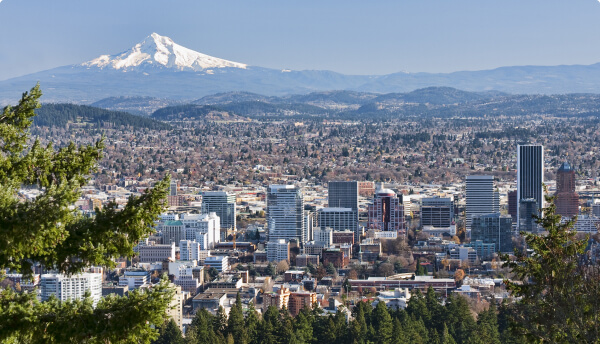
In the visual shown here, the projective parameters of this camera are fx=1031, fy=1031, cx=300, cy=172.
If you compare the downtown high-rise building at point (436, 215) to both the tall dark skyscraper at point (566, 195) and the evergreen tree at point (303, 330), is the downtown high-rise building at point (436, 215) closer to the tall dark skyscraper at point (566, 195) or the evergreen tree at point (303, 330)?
the tall dark skyscraper at point (566, 195)

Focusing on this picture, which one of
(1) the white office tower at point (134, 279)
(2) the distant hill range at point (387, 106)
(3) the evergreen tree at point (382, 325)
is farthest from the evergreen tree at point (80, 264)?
(2) the distant hill range at point (387, 106)

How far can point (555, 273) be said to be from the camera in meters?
6.29

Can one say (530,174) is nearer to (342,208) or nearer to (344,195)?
(344,195)

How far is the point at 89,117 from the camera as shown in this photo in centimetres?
8912

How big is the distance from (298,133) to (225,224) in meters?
47.8

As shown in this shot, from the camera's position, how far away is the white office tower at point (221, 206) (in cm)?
4472

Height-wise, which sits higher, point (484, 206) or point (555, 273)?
point (555, 273)

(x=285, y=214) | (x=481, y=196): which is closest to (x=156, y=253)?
(x=285, y=214)

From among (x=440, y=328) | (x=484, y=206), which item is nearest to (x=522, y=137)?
(x=484, y=206)

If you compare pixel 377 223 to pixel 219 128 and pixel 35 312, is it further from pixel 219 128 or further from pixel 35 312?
pixel 219 128

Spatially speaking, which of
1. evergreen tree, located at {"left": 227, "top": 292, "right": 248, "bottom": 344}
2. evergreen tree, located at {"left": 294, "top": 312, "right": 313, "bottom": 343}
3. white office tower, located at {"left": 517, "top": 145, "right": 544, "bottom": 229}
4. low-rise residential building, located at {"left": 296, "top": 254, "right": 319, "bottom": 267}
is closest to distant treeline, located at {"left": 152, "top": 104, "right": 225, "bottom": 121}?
white office tower, located at {"left": 517, "top": 145, "right": 544, "bottom": 229}

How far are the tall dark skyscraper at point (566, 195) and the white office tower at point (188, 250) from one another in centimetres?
1543

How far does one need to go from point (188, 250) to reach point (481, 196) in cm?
1628

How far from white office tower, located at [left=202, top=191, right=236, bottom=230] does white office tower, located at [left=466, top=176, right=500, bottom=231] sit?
416 inches
